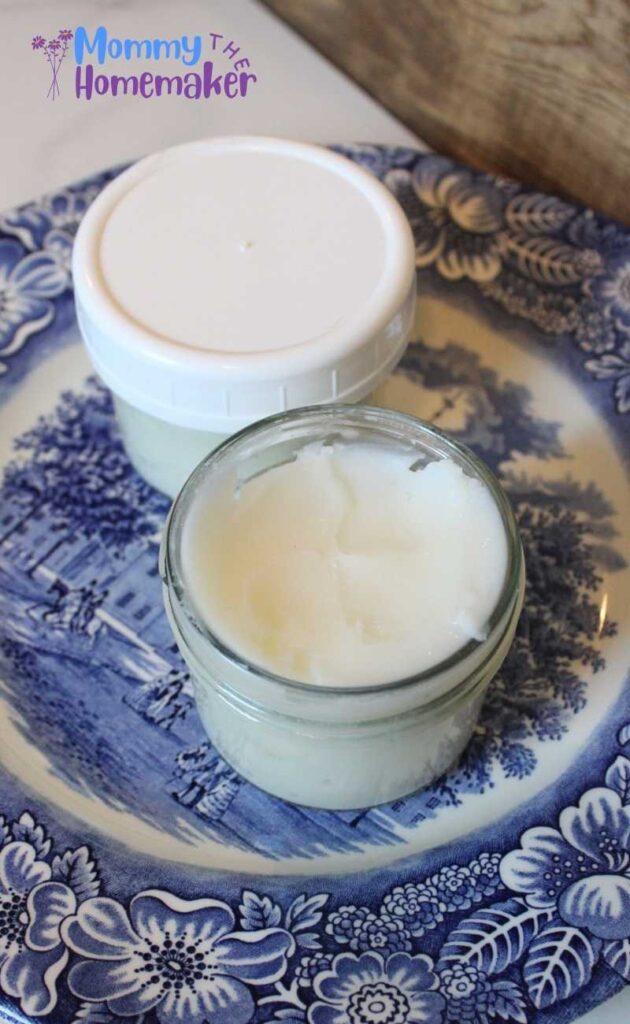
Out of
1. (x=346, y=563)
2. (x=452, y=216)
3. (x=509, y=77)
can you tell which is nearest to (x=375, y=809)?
(x=346, y=563)

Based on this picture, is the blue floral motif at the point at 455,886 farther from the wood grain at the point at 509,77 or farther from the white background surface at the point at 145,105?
the white background surface at the point at 145,105

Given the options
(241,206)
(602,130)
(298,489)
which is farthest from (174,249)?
(602,130)

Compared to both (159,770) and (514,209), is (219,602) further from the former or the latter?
(514,209)

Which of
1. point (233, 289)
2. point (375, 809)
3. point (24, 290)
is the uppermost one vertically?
point (233, 289)

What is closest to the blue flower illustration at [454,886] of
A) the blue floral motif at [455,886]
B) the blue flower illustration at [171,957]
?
the blue floral motif at [455,886]

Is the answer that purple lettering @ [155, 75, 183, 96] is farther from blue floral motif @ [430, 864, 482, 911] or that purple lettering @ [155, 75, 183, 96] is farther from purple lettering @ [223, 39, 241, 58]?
blue floral motif @ [430, 864, 482, 911]

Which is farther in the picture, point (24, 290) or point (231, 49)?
point (231, 49)

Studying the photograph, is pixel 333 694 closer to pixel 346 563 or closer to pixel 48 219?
pixel 346 563
